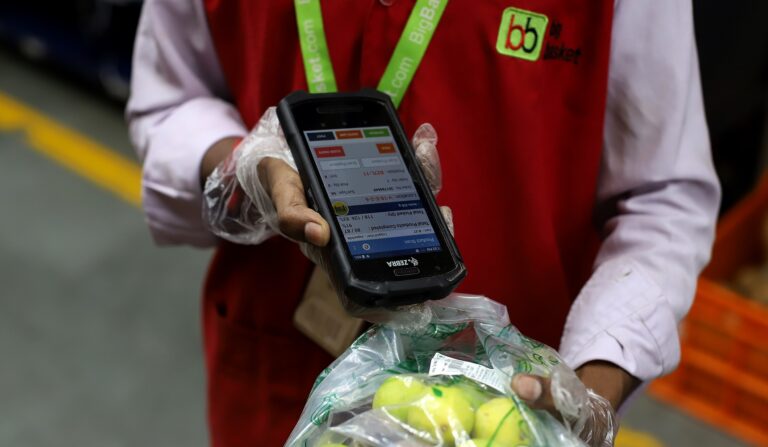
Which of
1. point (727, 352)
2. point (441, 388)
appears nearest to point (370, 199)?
point (441, 388)

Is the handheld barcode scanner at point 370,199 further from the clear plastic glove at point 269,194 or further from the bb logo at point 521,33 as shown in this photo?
the bb logo at point 521,33

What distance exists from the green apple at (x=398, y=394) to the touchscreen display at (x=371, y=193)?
12 centimetres

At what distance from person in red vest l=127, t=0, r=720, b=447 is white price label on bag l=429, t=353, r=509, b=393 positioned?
16 centimetres

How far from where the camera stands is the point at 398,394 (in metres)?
0.64

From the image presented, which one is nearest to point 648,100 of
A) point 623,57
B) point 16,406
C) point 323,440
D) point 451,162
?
point 623,57

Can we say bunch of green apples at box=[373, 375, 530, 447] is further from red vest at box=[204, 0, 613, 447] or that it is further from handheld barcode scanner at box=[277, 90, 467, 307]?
red vest at box=[204, 0, 613, 447]

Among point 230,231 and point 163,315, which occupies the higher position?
point 230,231

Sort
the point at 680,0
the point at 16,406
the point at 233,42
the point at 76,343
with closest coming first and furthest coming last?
the point at 680,0, the point at 233,42, the point at 16,406, the point at 76,343

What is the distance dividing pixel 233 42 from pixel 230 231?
0.21 meters

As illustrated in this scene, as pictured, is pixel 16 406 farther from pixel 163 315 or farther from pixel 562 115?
pixel 562 115

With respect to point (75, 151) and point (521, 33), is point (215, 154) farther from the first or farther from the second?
point (75, 151)

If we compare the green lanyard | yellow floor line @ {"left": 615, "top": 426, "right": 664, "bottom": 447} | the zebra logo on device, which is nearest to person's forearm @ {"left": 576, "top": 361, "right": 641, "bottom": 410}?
the zebra logo on device

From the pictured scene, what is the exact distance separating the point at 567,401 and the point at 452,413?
9 cm

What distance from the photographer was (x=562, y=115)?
2.89 ft
